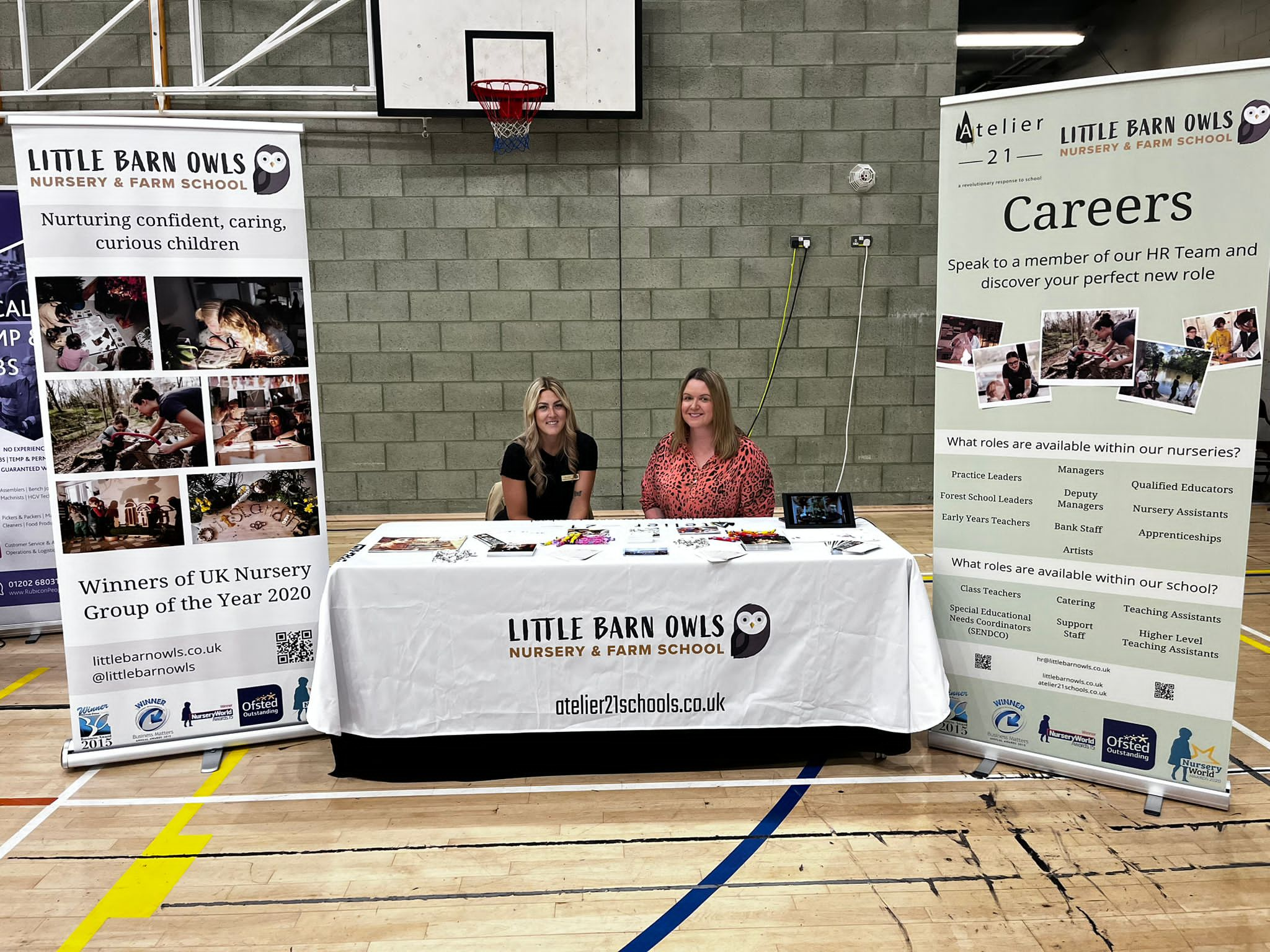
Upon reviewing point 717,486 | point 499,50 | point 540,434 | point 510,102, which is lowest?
point 717,486

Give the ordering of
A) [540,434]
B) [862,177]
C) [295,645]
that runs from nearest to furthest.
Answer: [295,645], [540,434], [862,177]

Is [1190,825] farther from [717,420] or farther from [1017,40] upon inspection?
[1017,40]

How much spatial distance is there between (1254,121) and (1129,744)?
193 cm

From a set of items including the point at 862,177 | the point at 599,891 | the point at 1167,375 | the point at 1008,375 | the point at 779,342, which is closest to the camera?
the point at 599,891

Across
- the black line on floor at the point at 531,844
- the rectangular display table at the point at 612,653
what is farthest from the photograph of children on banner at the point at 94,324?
the black line on floor at the point at 531,844

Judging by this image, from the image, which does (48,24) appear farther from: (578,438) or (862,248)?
(862,248)

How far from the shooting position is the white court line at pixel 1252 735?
10.0 feet

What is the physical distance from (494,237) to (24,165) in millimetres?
3836

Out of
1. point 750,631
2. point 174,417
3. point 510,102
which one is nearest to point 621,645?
point 750,631

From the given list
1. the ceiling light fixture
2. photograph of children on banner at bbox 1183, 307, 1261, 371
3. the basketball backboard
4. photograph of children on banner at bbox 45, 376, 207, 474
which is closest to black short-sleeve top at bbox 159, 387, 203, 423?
photograph of children on banner at bbox 45, 376, 207, 474

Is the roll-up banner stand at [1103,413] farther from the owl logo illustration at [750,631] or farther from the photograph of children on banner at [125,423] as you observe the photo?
the photograph of children on banner at [125,423]

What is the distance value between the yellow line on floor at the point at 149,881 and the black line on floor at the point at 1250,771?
11.3ft

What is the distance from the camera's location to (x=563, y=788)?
2803 mm

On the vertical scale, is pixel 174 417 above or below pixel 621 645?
above
